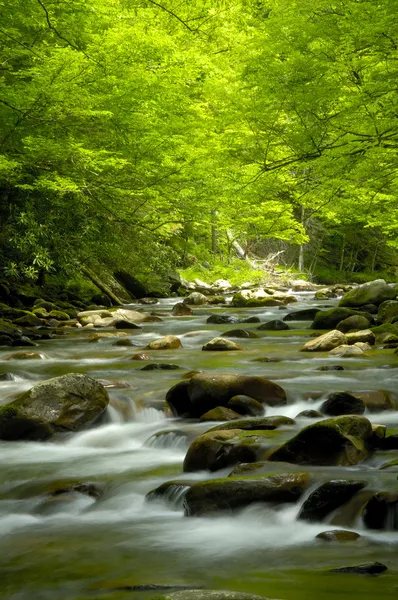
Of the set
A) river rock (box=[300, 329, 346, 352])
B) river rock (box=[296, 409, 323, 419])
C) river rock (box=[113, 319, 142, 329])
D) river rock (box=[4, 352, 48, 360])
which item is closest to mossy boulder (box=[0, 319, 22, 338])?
river rock (box=[4, 352, 48, 360])

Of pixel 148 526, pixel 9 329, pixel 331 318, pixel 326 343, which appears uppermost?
pixel 331 318

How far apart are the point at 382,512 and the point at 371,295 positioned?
12.3 metres

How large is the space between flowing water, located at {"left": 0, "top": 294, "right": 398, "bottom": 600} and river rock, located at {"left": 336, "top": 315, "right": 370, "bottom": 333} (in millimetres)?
4269

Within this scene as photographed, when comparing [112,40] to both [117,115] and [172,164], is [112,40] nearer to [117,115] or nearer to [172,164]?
[117,115]

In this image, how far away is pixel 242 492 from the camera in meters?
3.75

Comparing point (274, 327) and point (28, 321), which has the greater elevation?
point (28, 321)

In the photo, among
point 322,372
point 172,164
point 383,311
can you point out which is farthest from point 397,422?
point 172,164

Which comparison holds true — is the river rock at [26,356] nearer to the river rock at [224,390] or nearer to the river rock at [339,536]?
the river rock at [224,390]

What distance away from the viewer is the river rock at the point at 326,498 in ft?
11.9

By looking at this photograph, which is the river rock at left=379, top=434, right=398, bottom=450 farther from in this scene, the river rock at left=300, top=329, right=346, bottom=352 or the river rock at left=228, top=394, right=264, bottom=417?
the river rock at left=300, top=329, right=346, bottom=352

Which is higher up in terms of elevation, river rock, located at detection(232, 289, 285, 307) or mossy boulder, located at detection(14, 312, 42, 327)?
river rock, located at detection(232, 289, 285, 307)

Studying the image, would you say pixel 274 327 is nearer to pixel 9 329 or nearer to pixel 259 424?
pixel 9 329

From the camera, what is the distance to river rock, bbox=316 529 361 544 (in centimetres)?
332

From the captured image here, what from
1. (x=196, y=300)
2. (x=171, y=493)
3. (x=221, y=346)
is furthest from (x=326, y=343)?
(x=196, y=300)
